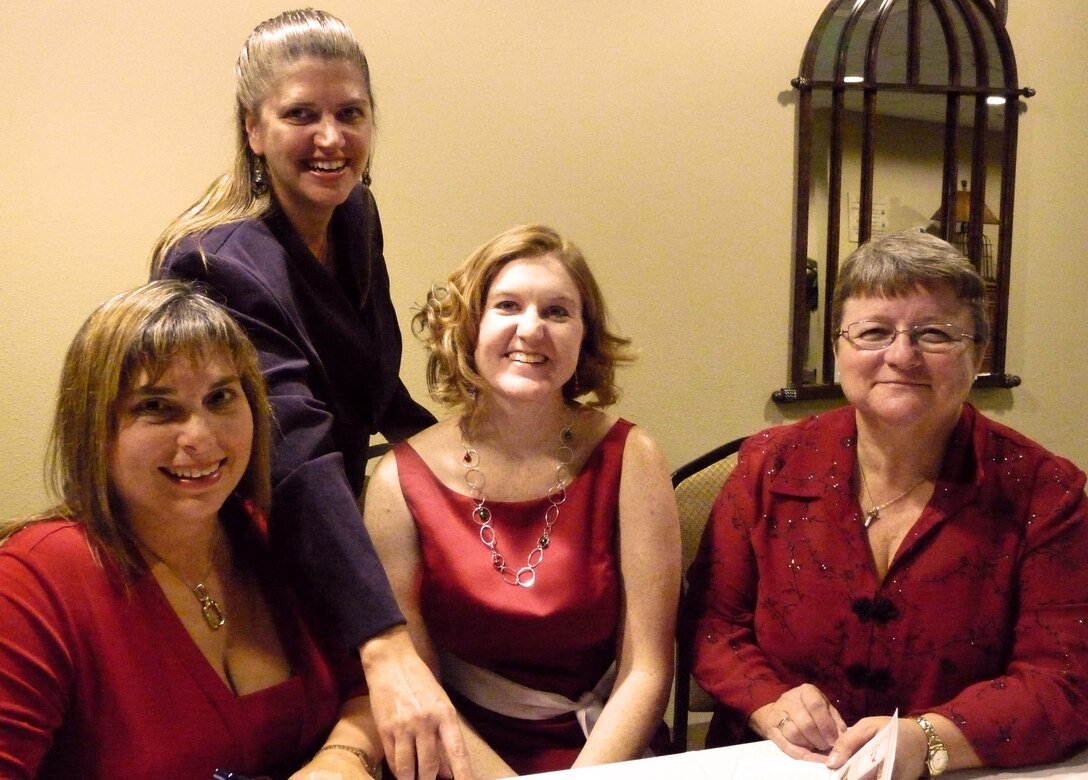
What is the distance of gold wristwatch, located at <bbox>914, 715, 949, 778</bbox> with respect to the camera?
128 cm

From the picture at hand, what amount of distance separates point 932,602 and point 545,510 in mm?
656

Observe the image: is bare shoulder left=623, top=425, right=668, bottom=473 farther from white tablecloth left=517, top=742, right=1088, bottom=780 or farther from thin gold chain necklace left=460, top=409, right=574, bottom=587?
white tablecloth left=517, top=742, right=1088, bottom=780

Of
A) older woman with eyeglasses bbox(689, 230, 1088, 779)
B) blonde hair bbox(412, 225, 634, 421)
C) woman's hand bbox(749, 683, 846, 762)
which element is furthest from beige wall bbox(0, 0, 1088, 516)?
woman's hand bbox(749, 683, 846, 762)

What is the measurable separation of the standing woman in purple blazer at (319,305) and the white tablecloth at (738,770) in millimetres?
201

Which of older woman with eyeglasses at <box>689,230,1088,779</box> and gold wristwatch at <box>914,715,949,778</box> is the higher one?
older woman with eyeglasses at <box>689,230,1088,779</box>

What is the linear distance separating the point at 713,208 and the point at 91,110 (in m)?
1.72

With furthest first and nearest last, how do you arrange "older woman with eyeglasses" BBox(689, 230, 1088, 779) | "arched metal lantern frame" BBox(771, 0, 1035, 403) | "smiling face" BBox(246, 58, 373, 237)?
1. "arched metal lantern frame" BBox(771, 0, 1035, 403)
2. "smiling face" BBox(246, 58, 373, 237)
3. "older woman with eyeglasses" BBox(689, 230, 1088, 779)

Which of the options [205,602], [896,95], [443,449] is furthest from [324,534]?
[896,95]

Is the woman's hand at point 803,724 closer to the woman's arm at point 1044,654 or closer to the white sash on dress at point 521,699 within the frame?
the woman's arm at point 1044,654

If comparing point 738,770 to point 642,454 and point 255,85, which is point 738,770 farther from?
point 255,85

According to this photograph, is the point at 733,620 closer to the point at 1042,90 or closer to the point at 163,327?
the point at 163,327

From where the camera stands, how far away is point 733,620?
1.63 m

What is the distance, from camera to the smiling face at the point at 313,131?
1.53 meters

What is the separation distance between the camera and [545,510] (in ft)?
5.42
